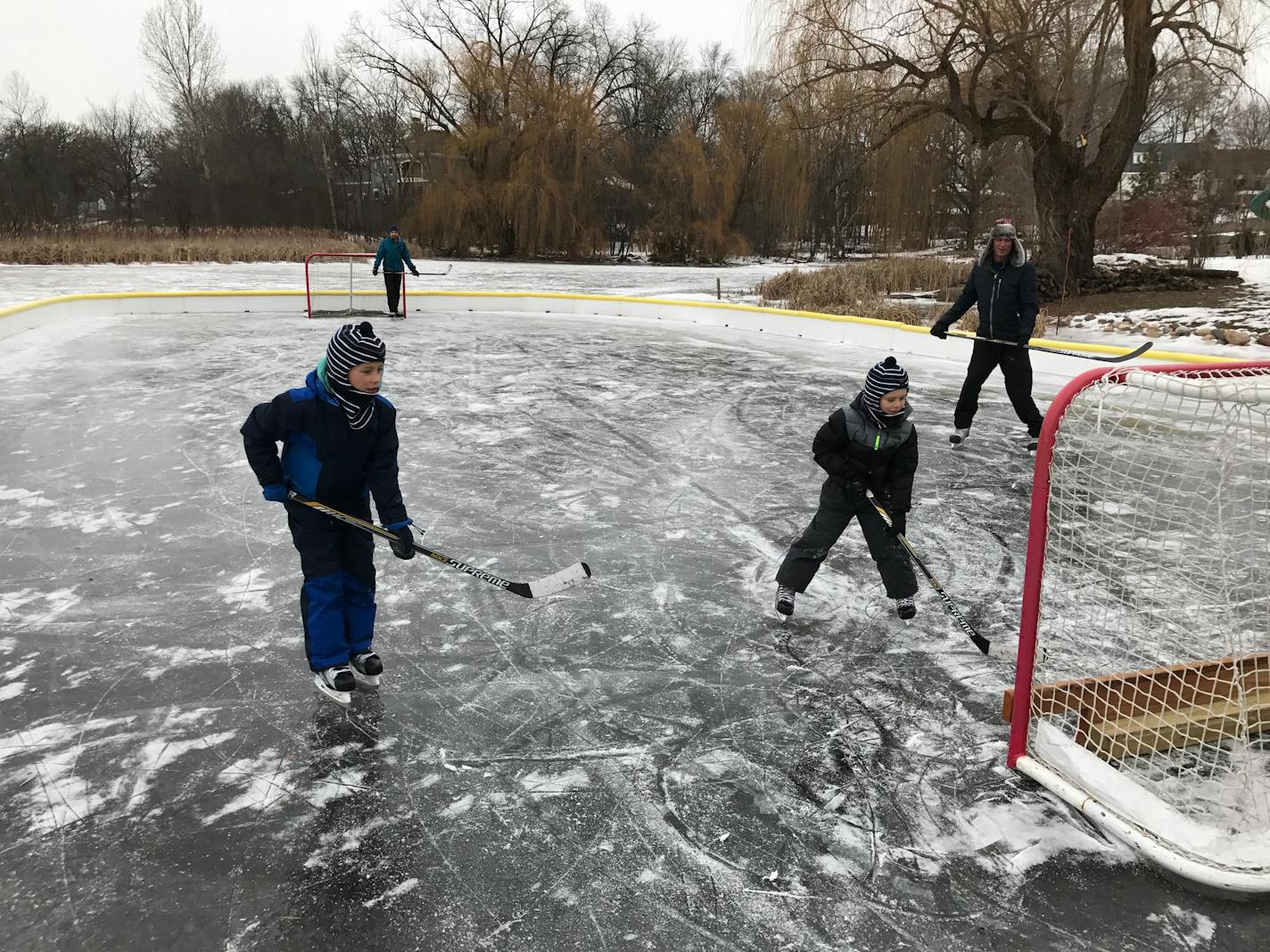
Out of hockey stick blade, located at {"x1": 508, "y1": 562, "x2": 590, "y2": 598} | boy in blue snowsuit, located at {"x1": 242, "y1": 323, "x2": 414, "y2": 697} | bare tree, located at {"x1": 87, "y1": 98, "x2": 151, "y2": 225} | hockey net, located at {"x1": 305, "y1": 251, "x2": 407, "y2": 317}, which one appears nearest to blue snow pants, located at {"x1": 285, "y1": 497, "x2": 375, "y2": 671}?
boy in blue snowsuit, located at {"x1": 242, "y1": 323, "x2": 414, "y2": 697}

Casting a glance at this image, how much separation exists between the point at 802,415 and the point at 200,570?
15.2 ft

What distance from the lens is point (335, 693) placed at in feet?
9.36

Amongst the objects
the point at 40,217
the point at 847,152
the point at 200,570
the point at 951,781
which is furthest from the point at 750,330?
the point at 40,217

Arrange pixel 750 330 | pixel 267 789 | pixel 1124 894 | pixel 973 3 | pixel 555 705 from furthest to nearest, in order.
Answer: pixel 750 330, pixel 973 3, pixel 555 705, pixel 267 789, pixel 1124 894

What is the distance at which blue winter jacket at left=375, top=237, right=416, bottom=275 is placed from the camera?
12.7 metres

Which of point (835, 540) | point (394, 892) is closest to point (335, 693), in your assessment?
point (394, 892)

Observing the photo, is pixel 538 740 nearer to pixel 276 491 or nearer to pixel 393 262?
pixel 276 491

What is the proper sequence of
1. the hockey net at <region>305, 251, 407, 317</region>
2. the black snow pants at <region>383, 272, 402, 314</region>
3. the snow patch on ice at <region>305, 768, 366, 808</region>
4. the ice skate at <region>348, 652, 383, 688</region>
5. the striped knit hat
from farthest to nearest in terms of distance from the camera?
the hockey net at <region>305, 251, 407, 317</region>
the black snow pants at <region>383, 272, 402, 314</region>
the striped knit hat
the ice skate at <region>348, 652, 383, 688</region>
the snow patch on ice at <region>305, 768, 366, 808</region>

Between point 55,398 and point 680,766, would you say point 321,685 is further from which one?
point 55,398

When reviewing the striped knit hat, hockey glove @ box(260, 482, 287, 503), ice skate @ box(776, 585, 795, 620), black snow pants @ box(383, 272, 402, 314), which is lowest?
ice skate @ box(776, 585, 795, 620)

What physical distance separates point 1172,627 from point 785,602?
4.37 feet

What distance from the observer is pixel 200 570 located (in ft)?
12.8

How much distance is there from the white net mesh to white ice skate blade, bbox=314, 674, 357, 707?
6.91 feet

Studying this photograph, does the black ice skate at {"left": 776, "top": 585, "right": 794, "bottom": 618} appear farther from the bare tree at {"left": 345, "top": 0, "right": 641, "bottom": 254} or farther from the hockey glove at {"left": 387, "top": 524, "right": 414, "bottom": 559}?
the bare tree at {"left": 345, "top": 0, "right": 641, "bottom": 254}
